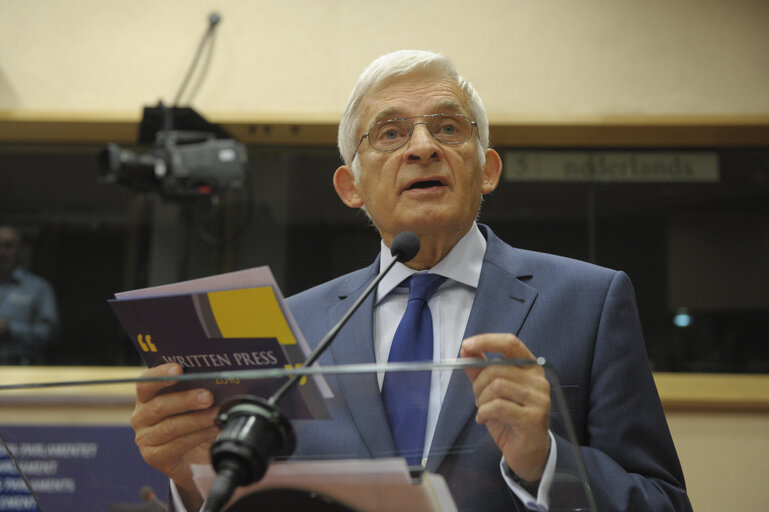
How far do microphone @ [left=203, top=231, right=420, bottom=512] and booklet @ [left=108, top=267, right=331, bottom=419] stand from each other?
13cm

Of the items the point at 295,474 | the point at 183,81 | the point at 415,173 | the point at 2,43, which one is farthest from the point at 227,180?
the point at 295,474

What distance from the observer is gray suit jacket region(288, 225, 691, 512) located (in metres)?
0.67

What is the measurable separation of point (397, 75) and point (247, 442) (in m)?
0.93

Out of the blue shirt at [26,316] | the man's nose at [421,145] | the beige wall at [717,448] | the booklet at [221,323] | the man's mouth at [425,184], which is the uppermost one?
the man's nose at [421,145]

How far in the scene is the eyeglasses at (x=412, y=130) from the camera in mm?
1378

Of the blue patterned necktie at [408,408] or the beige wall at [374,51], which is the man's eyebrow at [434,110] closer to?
the blue patterned necktie at [408,408]

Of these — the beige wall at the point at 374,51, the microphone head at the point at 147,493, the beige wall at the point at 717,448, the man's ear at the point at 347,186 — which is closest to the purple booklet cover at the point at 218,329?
the microphone head at the point at 147,493

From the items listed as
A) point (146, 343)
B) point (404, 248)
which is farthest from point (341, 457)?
point (404, 248)

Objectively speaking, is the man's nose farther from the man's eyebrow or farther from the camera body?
the camera body

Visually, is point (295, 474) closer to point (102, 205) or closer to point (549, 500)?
point (549, 500)

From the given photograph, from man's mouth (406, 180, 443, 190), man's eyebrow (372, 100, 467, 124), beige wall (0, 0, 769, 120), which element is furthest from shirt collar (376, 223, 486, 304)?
beige wall (0, 0, 769, 120)

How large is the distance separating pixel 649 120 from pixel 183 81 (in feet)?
6.49

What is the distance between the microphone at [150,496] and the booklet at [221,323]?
0.11 meters

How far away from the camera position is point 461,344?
3.06ft
